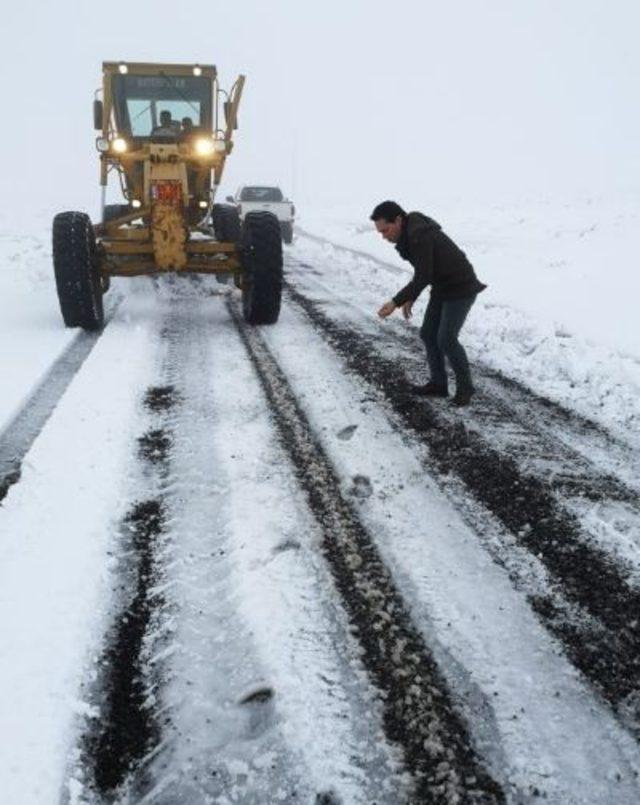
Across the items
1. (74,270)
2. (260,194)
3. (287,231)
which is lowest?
(74,270)

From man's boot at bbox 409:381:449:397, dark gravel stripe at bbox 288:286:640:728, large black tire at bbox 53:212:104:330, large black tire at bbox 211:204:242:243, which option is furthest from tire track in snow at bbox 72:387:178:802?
large black tire at bbox 211:204:242:243

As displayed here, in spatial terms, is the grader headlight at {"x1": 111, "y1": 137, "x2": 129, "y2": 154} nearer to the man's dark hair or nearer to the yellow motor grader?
the yellow motor grader

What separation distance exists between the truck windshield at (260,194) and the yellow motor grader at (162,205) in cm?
1080

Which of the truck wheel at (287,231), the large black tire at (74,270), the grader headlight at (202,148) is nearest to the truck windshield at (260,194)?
the truck wheel at (287,231)

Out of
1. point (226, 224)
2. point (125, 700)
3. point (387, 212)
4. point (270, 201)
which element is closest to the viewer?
point (125, 700)

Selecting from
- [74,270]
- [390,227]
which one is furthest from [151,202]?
[390,227]

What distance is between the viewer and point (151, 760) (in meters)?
1.98

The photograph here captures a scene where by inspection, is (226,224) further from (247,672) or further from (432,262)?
(247,672)

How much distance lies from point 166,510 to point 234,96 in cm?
756

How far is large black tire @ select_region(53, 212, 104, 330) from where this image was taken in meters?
7.12

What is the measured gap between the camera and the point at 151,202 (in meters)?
7.82

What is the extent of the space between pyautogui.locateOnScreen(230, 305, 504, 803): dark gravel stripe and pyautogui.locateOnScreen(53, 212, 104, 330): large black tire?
4353 mm

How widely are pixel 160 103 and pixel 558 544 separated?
9.20 m

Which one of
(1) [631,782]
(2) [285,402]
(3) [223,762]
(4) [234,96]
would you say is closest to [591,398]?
(2) [285,402]
